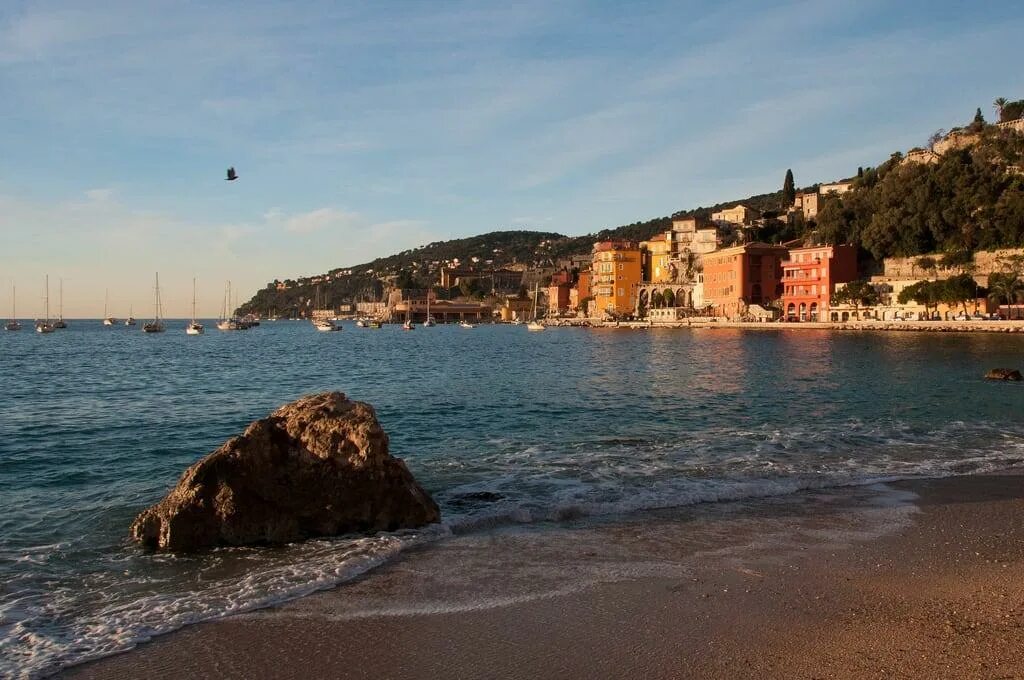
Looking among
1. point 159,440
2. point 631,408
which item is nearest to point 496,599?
point 159,440

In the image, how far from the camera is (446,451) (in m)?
14.1

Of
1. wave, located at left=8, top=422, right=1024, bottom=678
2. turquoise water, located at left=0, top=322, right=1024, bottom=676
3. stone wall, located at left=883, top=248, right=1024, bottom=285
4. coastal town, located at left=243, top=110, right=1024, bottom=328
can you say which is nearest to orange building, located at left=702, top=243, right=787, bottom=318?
coastal town, located at left=243, top=110, right=1024, bottom=328

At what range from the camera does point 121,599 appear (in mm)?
6441

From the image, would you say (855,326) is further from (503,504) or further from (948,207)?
(503,504)

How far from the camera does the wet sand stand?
508 cm

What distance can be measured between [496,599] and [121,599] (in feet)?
10.4

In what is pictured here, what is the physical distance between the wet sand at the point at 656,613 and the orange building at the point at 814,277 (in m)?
84.4

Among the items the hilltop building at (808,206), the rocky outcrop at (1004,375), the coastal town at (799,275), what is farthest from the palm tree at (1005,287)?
the rocky outcrop at (1004,375)

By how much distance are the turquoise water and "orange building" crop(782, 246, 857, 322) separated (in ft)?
183

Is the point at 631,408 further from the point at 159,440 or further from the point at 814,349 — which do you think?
the point at 814,349

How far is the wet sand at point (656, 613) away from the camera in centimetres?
508

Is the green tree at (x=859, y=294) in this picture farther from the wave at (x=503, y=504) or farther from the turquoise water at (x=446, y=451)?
the wave at (x=503, y=504)

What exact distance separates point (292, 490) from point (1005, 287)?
76.5 meters

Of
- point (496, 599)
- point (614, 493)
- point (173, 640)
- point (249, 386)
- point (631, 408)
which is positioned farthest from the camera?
point (249, 386)
